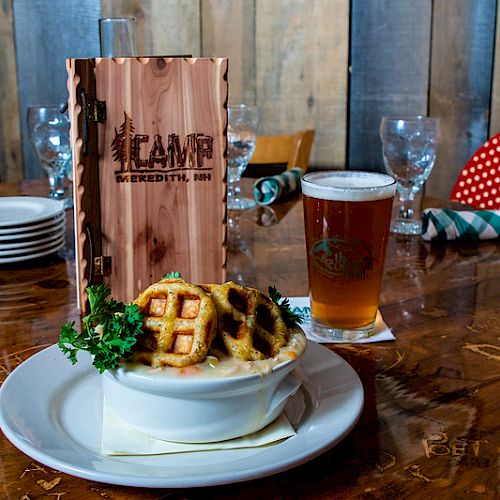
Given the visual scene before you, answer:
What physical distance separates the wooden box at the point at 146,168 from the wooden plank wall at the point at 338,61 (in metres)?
1.96

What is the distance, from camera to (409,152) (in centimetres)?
144

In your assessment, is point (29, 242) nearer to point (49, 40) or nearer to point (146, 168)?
point (146, 168)

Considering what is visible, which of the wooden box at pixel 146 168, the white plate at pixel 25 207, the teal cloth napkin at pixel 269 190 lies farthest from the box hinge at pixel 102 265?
the teal cloth napkin at pixel 269 190

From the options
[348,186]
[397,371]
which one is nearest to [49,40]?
[348,186]

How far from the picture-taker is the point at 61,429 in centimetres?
63

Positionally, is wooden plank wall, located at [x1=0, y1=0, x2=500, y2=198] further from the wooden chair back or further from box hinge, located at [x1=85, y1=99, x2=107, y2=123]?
box hinge, located at [x1=85, y1=99, x2=107, y2=123]

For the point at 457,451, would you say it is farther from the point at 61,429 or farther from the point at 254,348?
the point at 61,429

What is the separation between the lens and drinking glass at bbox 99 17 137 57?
3.93 ft

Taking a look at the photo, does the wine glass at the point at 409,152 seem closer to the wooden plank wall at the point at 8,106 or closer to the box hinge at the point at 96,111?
the box hinge at the point at 96,111

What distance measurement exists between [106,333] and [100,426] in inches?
3.5

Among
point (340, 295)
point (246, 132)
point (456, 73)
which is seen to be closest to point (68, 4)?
point (456, 73)

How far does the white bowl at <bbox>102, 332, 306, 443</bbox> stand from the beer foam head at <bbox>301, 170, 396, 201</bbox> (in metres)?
0.28

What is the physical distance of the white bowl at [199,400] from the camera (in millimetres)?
581

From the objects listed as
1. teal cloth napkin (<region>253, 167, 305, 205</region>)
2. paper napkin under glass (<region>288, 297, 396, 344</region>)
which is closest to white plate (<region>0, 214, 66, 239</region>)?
paper napkin under glass (<region>288, 297, 396, 344</region>)
